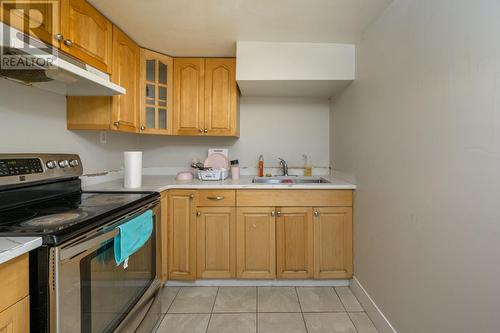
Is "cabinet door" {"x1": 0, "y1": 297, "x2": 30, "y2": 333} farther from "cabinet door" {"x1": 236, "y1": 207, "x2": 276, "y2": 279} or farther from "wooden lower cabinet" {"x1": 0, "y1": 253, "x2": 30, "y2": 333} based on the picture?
"cabinet door" {"x1": 236, "y1": 207, "x2": 276, "y2": 279}

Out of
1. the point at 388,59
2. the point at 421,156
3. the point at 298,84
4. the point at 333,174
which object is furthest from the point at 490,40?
the point at 333,174

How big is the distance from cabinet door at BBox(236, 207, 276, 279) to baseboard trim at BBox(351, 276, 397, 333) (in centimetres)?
66

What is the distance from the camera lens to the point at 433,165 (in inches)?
43.7

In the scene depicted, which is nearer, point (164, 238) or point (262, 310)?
point (262, 310)

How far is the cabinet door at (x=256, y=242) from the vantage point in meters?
2.03

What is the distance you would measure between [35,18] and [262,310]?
216 centimetres

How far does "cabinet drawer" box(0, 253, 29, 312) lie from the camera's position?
70cm

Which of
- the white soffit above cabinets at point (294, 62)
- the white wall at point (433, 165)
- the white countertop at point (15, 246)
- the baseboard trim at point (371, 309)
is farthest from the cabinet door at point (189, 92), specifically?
the baseboard trim at point (371, 309)

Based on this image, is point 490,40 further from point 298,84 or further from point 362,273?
point 362,273

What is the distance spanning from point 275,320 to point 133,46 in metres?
2.40

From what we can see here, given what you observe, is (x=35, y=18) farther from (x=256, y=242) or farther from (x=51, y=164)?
(x=256, y=242)

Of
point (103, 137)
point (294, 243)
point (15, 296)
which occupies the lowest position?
point (294, 243)

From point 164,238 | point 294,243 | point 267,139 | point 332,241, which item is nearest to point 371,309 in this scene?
point 332,241

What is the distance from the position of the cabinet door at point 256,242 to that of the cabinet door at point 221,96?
818 millimetres
